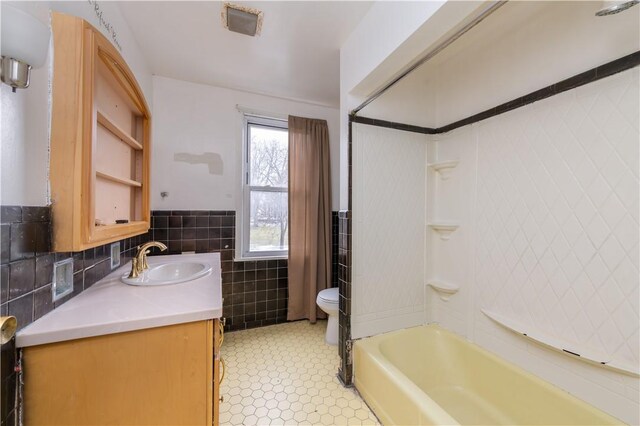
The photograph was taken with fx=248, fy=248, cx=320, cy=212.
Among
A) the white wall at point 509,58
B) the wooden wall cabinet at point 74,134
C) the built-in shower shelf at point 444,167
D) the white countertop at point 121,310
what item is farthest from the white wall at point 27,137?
the built-in shower shelf at point 444,167

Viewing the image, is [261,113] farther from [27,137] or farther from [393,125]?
[27,137]

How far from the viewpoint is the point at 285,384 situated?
1.69 meters

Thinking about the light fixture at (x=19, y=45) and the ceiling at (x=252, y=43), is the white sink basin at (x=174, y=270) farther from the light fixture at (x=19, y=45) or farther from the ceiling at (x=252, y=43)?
the ceiling at (x=252, y=43)

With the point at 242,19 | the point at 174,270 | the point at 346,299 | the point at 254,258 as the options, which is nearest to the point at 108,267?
the point at 174,270

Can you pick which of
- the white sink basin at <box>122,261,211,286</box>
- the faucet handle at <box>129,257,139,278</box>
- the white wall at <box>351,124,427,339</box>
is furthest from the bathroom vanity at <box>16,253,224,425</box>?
the white wall at <box>351,124,427,339</box>

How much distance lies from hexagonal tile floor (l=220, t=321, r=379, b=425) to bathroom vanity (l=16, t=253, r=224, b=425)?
661mm

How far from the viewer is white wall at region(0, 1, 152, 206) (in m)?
0.70

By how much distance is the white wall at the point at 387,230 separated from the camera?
1.71 metres

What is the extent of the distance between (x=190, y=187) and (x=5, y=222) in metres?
1.64

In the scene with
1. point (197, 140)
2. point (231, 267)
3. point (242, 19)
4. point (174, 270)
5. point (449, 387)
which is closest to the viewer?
point (242, 19)

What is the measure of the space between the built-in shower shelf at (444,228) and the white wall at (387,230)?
8cm

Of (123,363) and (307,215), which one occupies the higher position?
(307,215)

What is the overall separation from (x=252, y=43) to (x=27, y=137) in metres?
1.41

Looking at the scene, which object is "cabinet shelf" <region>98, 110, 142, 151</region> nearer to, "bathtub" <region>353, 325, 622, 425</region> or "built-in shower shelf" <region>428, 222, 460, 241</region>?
"bathtub" <region>353, 325, 622, 425</region>
